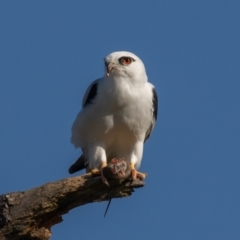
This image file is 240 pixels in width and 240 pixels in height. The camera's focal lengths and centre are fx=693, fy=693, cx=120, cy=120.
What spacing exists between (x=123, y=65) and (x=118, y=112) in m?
0.71

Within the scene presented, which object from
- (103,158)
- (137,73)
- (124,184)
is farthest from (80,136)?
(124,184)

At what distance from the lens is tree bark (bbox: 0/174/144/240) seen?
26.1 ft

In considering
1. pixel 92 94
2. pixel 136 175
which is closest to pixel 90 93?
pixel 92 94

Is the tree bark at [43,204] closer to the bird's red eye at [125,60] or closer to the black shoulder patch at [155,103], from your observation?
the black shoulder patch at [155,103]

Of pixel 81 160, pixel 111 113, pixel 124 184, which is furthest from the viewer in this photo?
pixel 81 160

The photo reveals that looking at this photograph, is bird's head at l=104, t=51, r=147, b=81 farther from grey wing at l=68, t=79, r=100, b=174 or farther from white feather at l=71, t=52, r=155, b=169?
grey wing at l=68, t=79, r=100, b=174

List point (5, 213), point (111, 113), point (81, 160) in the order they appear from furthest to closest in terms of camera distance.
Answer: point (81, 160) → point (111, 113) → point (5, 213)

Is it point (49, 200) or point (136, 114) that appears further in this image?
point (136, 114)

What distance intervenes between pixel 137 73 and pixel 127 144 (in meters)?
1.12

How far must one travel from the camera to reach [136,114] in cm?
1030

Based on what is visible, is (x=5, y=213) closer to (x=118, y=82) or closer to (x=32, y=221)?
(x=32, y=221)

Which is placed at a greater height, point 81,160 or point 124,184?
point 81,160

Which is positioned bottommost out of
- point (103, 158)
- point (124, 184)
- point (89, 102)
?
point (124, 184)

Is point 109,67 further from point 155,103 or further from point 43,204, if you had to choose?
point 43,204
